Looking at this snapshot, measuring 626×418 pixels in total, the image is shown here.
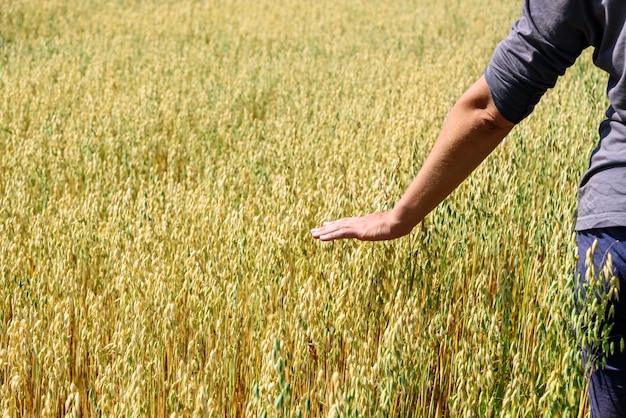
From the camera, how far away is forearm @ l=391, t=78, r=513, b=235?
1475 millimetres

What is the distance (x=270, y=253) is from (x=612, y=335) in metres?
1.09

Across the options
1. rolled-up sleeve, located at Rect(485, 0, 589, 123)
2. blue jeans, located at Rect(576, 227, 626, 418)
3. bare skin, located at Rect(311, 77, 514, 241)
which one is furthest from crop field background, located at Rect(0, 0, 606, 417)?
rolled-up sleeve, located at Rect(485, 0, 589, 123)

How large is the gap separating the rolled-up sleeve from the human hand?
14.2 inches

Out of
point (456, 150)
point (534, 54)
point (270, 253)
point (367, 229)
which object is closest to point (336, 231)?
point (367, 229)

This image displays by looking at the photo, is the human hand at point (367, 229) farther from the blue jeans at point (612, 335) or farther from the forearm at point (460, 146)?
the blue jeans at point (612, 335)

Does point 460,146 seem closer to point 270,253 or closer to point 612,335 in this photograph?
point 612,335

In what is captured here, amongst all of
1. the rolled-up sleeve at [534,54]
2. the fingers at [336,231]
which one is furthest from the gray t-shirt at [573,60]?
the fingers at [336,231]

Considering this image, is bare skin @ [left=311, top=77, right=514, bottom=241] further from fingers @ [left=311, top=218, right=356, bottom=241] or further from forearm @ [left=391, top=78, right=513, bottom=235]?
fingers @ [left=311, top=218, right=356, bottom=241]

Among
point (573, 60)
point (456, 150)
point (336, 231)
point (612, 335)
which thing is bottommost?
point (612, 335)

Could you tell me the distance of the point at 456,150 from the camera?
151 cm

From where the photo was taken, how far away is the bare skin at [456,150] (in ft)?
4.84

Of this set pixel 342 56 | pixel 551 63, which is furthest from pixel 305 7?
pixel 551 63

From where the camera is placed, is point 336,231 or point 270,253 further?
point 270,253

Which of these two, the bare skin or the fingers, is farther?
the fingers
